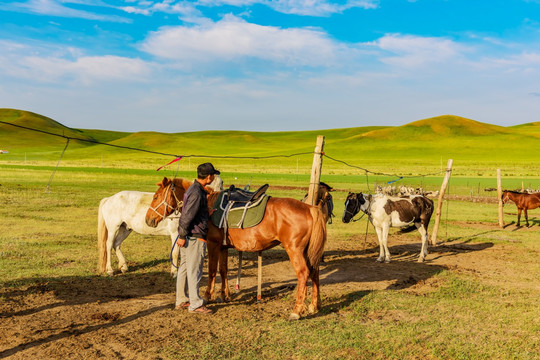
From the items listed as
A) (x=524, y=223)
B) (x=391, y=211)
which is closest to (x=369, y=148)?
(x=524, y=223)

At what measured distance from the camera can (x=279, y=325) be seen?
271 inches

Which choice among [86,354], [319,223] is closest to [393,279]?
[319,223]

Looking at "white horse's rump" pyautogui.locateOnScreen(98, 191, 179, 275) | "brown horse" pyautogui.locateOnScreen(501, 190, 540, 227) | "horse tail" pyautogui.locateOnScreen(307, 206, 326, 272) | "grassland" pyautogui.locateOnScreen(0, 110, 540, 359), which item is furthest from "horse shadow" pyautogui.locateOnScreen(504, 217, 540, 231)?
"white horse's rump" pyautogui.locateOnScreen(98, 191, 179, 275)

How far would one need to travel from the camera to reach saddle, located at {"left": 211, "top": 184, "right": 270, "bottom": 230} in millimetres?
7859

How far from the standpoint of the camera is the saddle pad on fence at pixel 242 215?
7844 millimetres

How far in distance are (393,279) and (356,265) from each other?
163 cm

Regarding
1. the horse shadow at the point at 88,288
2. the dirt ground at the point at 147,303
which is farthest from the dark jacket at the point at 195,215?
the horse shadow at the point at 88,288

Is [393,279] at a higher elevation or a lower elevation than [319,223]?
lower

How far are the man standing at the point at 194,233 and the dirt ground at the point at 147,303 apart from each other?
316mm

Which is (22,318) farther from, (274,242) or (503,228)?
(503,228)

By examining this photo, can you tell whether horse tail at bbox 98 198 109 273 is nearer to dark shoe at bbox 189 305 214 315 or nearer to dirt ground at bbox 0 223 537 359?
dirt ground at bbox 0 223 537 359

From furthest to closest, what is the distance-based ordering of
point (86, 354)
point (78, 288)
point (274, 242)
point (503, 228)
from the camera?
point (503, 228)
point (78, 288)
point (274, 242)
point (86, 354)

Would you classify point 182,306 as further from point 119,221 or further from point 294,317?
point 119,221

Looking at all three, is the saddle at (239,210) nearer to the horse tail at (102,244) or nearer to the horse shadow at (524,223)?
the horse tail at (102,244)
